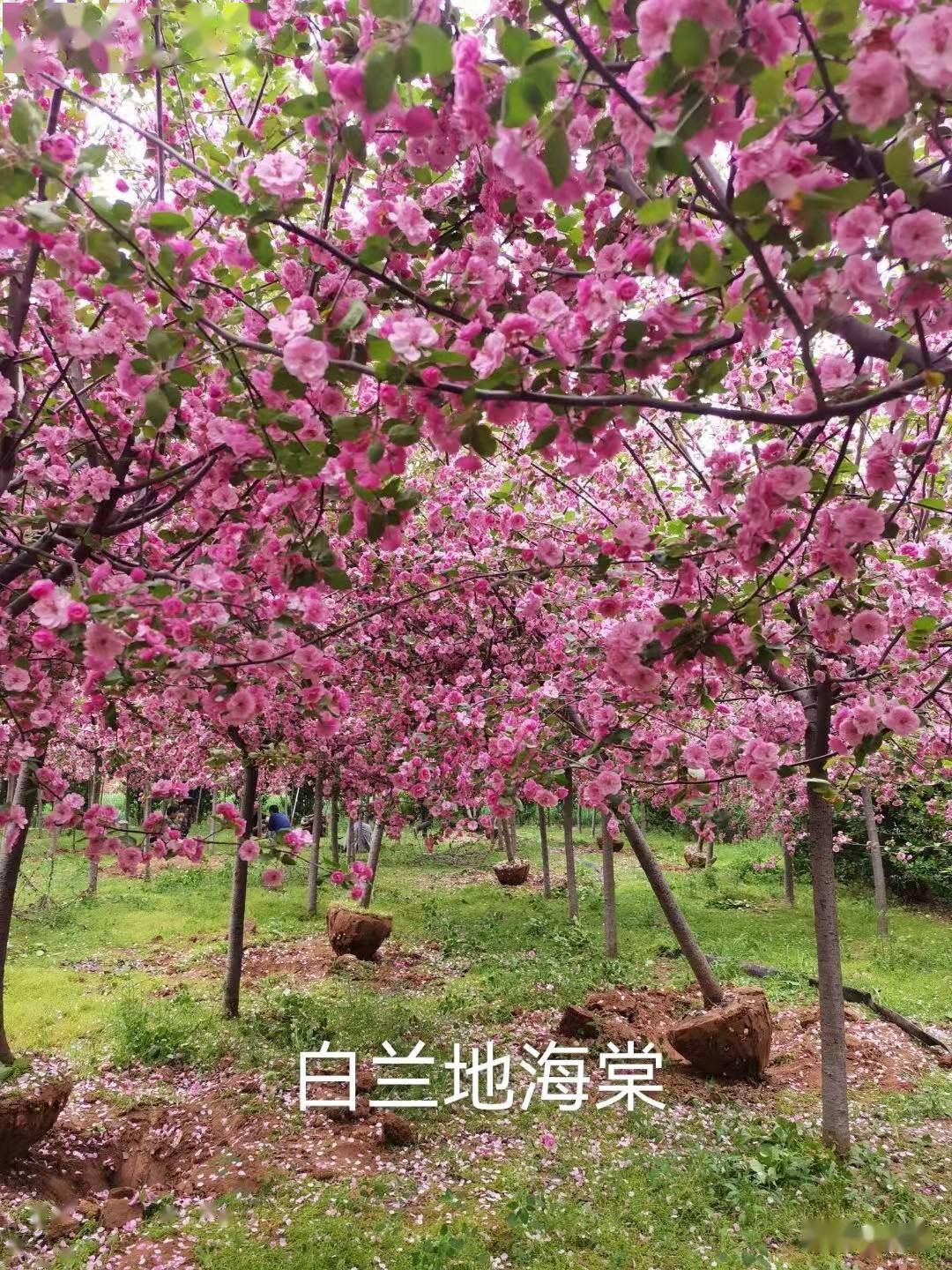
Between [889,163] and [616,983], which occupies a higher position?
[889,163]

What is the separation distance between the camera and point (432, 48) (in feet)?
4.66

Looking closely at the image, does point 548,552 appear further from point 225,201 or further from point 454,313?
point 225,201

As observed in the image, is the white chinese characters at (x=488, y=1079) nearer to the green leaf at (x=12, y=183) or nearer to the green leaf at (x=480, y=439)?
the green leaf at (x=480, y=439)

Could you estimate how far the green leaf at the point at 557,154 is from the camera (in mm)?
1541

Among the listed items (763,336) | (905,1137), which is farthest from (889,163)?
(905,1137)

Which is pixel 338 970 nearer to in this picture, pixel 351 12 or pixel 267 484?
pixel 267 484

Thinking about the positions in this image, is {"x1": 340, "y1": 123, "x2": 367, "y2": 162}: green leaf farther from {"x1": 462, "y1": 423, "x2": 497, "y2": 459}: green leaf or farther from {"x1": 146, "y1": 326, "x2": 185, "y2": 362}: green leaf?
{"x1": 462, "y1": 423, "x2": 497, "y2": 459}: green leaf

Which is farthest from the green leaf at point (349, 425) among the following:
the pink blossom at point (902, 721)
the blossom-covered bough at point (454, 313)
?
the pink blossom at point (902, 721)

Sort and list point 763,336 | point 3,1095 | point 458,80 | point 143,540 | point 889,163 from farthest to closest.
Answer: point 3,1095, point 143,540, point 763,336, point 458,80, point 889,163

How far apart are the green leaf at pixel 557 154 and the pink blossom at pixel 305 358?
680 millimetres

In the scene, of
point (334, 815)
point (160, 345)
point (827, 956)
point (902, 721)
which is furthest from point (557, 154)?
point (334, 815)

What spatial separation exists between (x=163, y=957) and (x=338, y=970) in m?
2.73

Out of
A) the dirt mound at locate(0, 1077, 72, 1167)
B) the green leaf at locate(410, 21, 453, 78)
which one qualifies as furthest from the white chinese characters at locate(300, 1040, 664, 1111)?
the green leaf at locate(410, 21, 453, 78)

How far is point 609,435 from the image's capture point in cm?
227
